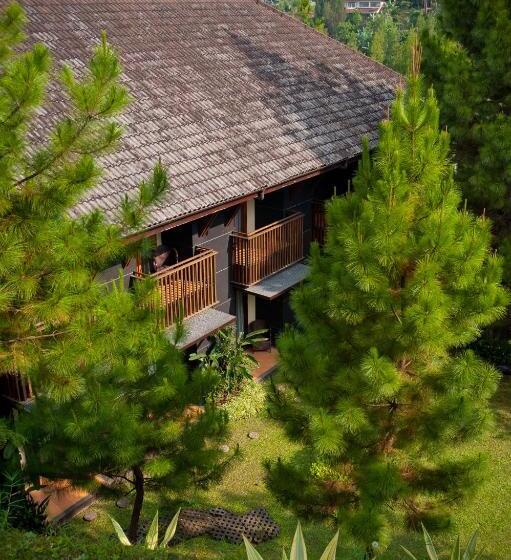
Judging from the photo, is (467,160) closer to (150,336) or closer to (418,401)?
(418,401)

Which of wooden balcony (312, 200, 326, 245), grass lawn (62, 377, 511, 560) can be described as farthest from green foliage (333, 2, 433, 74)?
grass lawn (62, 377, 511, 560)

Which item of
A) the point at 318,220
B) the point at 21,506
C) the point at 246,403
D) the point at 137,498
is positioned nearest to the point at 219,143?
the point at 318,220

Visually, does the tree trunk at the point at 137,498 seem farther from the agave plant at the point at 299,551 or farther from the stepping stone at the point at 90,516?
the agave plant at the point at 299,551

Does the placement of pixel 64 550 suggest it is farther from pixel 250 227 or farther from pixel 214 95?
pixel 214 95

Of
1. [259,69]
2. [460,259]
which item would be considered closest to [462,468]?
[460,259]

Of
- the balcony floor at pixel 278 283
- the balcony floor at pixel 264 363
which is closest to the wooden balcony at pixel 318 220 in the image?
the balcony floor at pixel 278 283

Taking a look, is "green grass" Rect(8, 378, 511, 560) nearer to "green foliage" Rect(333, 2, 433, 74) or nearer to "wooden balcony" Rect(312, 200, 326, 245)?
"wooden balcony" Rect(312, 200, 326, 245)
